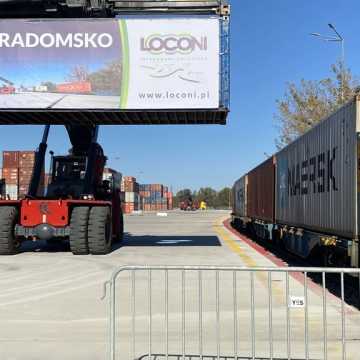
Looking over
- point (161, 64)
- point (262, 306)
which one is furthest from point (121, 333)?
point (161, 64)

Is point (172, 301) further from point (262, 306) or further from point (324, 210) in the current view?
point (324, 210)

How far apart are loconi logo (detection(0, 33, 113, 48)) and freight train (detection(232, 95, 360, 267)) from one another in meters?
6.56

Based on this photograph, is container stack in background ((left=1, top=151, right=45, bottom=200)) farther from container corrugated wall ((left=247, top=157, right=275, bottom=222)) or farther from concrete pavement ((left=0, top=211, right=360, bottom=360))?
concrete pavement ((left=0, top=211, right=360, bottom=360))

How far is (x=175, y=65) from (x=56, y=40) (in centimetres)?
378

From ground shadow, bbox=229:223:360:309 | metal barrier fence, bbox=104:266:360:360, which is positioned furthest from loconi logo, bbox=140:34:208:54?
metal barrier fence, bbox=104:266:360:360

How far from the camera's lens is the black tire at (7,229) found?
16.8 m

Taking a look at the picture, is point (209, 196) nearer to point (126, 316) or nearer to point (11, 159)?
point (11, 159)

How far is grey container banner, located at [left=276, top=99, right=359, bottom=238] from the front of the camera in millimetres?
9672

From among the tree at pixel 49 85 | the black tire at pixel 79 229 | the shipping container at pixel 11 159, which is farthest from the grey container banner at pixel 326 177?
the shipping container at pixel 11 159

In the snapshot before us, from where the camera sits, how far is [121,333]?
23.4 ft

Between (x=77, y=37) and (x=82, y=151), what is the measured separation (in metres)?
4.06

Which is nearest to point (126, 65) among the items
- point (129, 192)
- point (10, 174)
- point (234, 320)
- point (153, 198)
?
point (234, 320)

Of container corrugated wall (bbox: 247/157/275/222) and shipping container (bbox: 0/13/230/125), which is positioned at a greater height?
shipping container (bbox: 0/13/230/125)

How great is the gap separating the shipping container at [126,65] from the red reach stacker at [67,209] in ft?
5.84
